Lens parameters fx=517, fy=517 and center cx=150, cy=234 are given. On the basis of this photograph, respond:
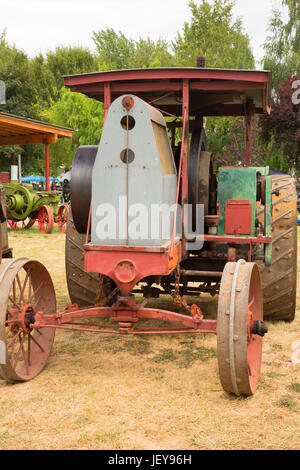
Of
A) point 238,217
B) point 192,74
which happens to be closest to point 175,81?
point 192,74

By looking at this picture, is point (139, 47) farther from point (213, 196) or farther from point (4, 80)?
point (213, 196)

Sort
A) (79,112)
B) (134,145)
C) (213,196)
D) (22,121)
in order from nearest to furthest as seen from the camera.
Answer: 1. (134,145)
2. (213,196)
3. (22,121)
4. (79,112)

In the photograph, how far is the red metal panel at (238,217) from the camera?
14.4 ft

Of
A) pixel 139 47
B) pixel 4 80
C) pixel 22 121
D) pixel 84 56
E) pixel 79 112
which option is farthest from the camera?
pixel 84 56

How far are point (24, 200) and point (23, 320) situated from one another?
11.0m

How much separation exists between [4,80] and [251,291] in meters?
24.6

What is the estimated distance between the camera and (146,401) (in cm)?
316

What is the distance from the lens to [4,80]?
83.7 feet

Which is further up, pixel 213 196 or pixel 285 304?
pixel 213 196

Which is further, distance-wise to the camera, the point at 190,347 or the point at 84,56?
the point at 84,56

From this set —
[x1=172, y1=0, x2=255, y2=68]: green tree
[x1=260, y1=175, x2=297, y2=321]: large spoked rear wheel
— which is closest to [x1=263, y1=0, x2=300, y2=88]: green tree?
[x1=172, y1=0, x2=255, y2=68]: green tree

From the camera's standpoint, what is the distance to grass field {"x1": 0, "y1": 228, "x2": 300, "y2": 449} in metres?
2.68

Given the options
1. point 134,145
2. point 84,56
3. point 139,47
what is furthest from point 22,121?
point 84,56
